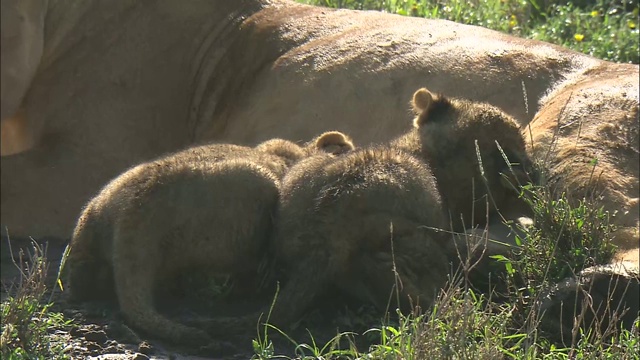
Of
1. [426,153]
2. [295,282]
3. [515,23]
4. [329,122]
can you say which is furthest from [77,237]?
[515,23]

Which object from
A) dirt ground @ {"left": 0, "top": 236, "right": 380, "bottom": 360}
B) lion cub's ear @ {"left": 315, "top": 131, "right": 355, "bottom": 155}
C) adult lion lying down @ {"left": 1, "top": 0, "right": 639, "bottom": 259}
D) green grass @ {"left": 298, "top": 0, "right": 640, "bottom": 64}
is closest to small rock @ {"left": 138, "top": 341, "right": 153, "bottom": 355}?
dirt ground @ {"left": 0, "top": 236, "right": 380, "bottom": 360}

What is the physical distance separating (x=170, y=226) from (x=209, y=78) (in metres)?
2.65

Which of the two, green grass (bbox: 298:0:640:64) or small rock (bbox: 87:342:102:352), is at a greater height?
green grass (bbox: 298:0:640:64)

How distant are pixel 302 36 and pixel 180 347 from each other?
312 cm

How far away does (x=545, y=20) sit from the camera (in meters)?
10.5

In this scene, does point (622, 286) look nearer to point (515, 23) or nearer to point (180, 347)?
point (180, 347)

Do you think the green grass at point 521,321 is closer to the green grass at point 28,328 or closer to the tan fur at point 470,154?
the tan fur at point 470,154

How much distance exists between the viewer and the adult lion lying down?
6.80m

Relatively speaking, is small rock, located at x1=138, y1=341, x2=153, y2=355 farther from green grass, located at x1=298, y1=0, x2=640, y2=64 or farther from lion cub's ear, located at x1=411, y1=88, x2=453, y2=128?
green grass, located at x1=298, y1=0, x2=640, y2=64

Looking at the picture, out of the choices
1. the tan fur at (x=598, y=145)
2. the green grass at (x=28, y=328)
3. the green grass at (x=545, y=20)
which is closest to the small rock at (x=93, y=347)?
the green grass at (x=28, y=328)

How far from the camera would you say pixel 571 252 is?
5.23m

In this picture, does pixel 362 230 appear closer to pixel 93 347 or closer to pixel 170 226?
pixel 170 226

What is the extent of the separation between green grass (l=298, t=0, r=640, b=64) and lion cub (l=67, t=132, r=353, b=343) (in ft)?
13.8

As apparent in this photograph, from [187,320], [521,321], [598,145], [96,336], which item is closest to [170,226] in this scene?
[187,320]
